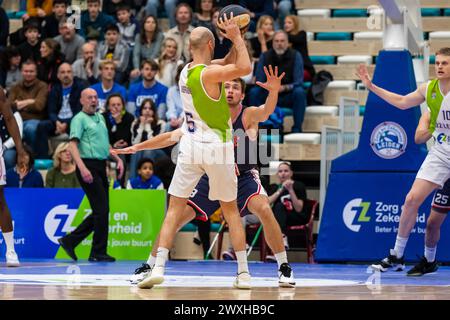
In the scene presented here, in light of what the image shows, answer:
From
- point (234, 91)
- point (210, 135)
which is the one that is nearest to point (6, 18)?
point (234, 91)

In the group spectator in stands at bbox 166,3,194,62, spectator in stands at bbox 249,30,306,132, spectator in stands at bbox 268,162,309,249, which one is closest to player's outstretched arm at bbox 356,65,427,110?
spectator in stands at bbox 268,162,309,249

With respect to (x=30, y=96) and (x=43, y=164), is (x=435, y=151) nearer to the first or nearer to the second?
(x=43, y=164)

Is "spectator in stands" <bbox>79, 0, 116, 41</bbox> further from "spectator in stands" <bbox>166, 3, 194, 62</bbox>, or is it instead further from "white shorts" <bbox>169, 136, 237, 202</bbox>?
"white shorts" <bbox>169, 136, 237, 202</bbox>

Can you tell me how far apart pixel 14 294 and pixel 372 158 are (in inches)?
275

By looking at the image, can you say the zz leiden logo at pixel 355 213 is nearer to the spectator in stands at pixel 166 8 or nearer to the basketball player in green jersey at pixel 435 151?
the basketball player in green jersey at pixel 435 151

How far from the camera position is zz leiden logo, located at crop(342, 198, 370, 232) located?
13367 millimetres

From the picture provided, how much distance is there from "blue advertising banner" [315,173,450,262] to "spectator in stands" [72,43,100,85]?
5824mm

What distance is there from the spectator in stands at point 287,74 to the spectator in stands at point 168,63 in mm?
1520

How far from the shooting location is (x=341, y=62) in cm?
1792

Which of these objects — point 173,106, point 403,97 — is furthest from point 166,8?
point 403,97

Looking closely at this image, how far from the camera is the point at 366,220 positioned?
13.3 m

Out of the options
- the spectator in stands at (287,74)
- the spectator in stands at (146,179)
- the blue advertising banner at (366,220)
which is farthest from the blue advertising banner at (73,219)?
the blue advertising banner at (366,220)

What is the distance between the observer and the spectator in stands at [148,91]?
652 inches

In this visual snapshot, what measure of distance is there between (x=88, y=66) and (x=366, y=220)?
6499 mm
